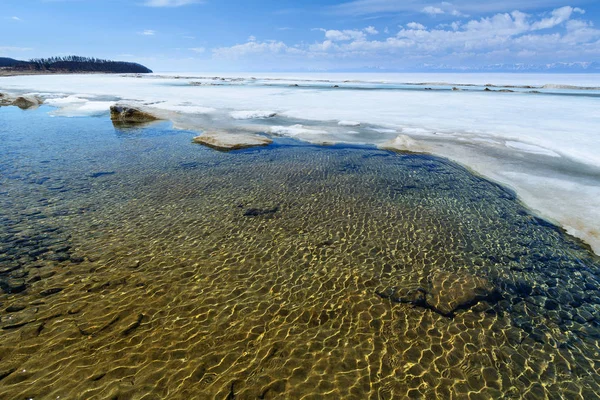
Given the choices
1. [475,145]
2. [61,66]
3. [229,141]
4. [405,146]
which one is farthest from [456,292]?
[61,66]

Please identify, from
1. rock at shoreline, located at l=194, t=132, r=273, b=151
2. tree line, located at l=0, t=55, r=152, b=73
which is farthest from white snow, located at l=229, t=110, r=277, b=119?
tree line, located at l=0, t=55, r=152, b=73

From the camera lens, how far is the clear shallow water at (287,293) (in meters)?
4.66

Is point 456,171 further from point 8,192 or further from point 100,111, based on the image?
point 100,111

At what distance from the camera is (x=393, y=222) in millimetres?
9266

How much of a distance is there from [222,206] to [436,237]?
6.73 meters

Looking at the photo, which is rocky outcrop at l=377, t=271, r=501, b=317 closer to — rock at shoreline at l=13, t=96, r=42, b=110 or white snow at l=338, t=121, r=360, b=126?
white snow at l=338, t=121, r=360, b=126

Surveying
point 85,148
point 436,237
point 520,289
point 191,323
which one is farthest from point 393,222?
point 85,148

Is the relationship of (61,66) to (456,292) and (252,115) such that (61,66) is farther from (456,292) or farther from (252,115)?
(456,292)

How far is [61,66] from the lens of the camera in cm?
14212

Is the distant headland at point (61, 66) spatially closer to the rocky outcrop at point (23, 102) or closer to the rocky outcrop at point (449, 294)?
the rocky outcrop at point (23, 102)

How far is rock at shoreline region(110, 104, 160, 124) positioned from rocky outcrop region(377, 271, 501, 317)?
25352mm

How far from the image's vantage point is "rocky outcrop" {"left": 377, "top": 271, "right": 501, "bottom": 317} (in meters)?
6.17

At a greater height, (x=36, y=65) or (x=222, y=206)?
(x=36, y=65)

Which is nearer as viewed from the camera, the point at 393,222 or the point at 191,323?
the point at 191,323
